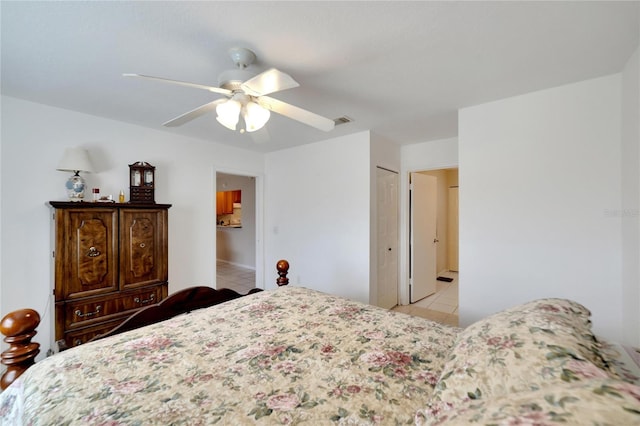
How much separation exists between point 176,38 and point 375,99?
160 centimetres

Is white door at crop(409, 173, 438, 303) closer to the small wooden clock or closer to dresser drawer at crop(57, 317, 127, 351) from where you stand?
the small wooden clock

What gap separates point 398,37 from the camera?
5.00ft

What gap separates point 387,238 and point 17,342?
3460 millimetres

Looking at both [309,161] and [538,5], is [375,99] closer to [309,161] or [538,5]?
[538,5]

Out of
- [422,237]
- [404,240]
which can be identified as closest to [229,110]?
[404,240]

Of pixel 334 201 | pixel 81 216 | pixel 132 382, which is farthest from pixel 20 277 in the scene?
pixel 334 201

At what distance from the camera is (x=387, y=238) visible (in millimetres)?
3719

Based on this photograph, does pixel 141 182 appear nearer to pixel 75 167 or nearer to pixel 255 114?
pixel 75 167

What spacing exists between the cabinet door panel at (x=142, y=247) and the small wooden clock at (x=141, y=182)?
332mm

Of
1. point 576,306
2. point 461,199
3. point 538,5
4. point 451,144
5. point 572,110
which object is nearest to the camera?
point 576,306

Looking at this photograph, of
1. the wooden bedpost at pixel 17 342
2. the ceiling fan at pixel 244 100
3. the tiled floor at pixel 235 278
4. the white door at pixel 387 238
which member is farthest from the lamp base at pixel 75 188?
the white door at pixel 387 238

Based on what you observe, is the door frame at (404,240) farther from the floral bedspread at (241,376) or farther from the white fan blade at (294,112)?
the floral bedspread at (241,376)

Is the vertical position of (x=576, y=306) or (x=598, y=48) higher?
(x=598, y=48)

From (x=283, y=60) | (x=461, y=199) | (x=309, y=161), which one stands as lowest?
(x=461, y=199)
